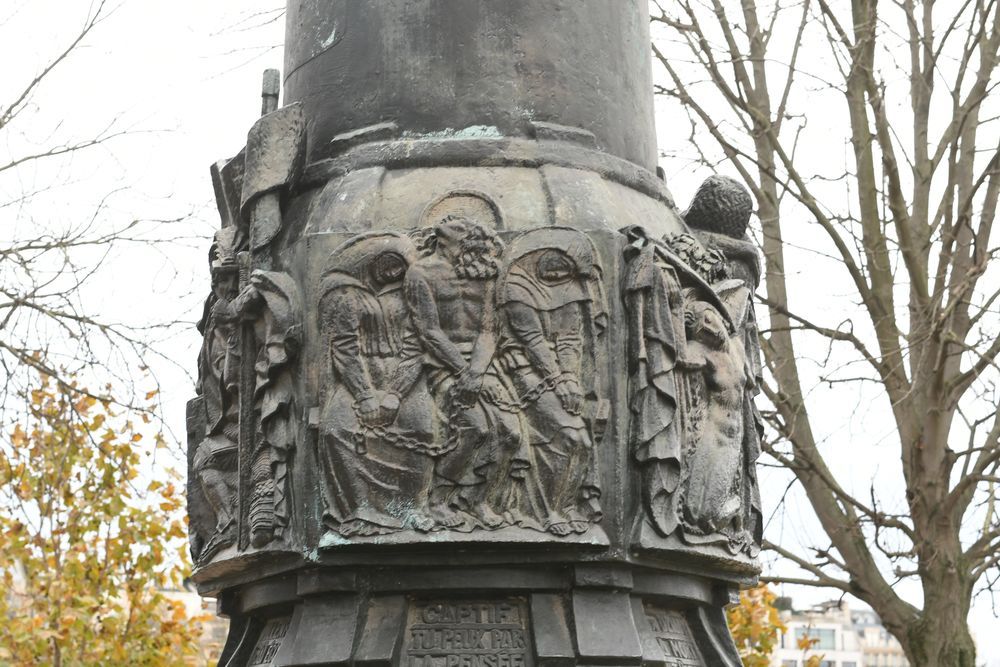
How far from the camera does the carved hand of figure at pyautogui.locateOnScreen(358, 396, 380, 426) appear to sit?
17.6 feet

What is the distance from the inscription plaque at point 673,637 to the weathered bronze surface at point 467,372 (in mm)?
13

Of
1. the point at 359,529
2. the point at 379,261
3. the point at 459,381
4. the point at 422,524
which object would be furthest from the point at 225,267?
the point at 422,524

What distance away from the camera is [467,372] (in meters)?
5.37

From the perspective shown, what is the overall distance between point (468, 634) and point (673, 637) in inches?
35.7

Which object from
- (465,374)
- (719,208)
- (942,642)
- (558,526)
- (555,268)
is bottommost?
(558,526)

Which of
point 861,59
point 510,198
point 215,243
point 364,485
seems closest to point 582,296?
point 510,198

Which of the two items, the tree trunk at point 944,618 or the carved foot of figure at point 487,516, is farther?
the tree trunk at point 944,618

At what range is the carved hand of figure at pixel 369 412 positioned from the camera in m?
5.36

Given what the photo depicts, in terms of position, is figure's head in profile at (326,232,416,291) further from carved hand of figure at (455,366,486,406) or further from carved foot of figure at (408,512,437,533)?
carved foot of figure at (408,512,437,533)

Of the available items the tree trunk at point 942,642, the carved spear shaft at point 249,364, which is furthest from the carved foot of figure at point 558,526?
the tree trunk at point 942,642

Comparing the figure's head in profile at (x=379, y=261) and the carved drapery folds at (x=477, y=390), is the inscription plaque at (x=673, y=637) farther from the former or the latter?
the figure's head in profile at (x=379, y=261)

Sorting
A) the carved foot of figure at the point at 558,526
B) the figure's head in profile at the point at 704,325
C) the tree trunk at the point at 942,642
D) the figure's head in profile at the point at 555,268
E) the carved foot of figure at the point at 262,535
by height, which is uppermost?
the figure's head in profile at the point at 555,268

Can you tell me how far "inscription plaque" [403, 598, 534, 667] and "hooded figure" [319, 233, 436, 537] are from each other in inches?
14.5

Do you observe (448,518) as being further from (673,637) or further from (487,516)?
(673,637)
